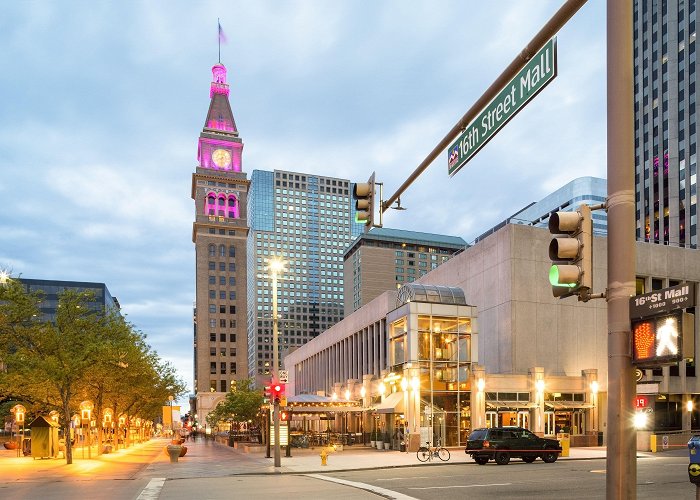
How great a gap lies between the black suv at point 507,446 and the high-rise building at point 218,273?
123 meters

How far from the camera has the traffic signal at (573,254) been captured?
572 centimetres

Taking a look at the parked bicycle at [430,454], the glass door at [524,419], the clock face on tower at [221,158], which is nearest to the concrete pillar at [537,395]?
the glass door at [524,419]

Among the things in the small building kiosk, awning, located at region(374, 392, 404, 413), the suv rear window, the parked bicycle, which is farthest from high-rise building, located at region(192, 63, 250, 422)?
the suv rear window

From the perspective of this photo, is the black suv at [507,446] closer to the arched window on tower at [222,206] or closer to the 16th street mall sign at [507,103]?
the 16th street mall sign at [507,103]

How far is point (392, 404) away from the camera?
4059 centimetres

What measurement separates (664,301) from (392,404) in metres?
36.7

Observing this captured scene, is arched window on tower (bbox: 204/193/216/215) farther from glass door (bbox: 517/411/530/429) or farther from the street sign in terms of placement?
the street sign

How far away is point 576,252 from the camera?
5824 millimetres

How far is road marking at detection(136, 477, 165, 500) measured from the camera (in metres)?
18.1

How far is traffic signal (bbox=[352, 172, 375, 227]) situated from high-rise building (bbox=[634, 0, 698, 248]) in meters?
98.9

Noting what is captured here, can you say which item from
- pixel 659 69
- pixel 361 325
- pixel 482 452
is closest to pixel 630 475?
pixel 482 452

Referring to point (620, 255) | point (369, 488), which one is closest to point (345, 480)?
point (369, 488)

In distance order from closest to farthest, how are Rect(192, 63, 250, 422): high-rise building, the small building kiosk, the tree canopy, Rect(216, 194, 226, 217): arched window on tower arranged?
the tree canopy < the small building kiosk < Rect(192, 63, 250, 422): high-rise building < Rect(216, 194, 226, 217): arched window on tower

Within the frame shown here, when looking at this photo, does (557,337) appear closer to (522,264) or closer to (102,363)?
(522,264)
